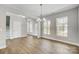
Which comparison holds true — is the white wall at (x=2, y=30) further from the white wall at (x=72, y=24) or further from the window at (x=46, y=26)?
the white wall at (x=72, y=24)

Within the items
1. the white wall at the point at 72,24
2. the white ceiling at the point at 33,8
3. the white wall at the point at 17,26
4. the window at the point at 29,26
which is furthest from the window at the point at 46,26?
the white wall at the point at 17,26

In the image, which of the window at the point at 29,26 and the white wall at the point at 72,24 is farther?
the window at the point at 29,26

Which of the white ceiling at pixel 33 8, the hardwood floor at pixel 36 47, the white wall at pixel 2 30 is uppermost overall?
the white ceiling at pixel 33 8

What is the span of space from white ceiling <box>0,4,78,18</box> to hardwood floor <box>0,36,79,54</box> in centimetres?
94

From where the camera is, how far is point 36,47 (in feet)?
9.16

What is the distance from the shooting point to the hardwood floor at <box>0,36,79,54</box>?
2725mm

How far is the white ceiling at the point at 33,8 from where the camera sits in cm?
273

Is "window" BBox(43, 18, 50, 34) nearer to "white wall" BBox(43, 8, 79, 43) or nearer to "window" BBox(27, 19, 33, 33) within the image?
"white wall" BBox(43, 8, 79, 43)

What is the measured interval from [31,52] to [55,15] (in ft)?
4.97

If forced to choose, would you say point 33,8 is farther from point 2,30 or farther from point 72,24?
point 72,24

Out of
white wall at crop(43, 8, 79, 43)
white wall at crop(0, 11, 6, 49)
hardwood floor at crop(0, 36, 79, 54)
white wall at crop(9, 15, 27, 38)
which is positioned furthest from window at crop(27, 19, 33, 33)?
white wall at crop(0, 11, 6, 49)

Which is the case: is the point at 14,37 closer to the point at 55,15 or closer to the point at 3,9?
the point at 3,9

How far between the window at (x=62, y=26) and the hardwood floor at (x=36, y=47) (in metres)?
0.36
